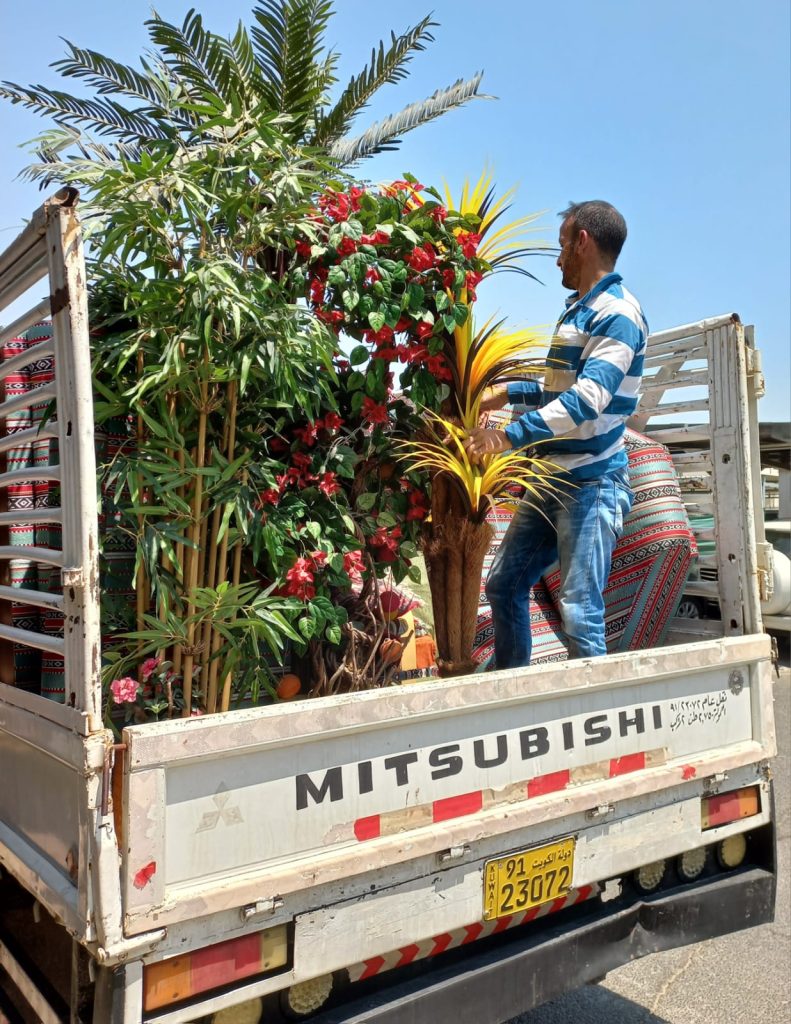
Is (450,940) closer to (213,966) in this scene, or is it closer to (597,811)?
(597,811)

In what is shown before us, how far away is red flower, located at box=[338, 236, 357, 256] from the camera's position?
2500 mm

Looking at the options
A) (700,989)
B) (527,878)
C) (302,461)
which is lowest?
(700,989)

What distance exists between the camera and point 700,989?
3217 mm

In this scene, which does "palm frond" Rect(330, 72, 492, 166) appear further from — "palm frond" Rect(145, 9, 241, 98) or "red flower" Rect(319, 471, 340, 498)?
"red flower" Rect(319, 471, 340, 498)

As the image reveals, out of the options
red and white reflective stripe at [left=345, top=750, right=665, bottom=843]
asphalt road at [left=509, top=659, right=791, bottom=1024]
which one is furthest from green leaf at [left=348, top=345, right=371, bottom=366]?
asphalt road at [left=509, top=659, right=791, bottom=1024]

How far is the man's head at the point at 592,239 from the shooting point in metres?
2.88

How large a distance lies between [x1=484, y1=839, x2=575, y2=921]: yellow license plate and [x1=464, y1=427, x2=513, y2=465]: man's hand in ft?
3.49

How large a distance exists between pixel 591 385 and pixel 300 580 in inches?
38.5

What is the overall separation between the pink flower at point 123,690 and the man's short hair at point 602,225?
189cm

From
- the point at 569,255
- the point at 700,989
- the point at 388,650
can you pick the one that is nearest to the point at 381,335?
the point at 569,255

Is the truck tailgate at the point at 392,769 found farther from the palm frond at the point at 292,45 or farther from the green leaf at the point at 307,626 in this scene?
the palm frond at the point at 292,45

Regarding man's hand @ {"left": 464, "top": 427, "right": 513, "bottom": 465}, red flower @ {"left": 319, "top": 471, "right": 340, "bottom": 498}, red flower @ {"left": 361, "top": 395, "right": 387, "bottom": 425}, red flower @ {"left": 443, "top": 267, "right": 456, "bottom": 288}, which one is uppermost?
red flower @ {"left": 443, "top": 267, "right": 456, "bottom": 288}

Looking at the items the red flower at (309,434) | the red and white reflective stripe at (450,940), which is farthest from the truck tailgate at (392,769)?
the red flower at (309,434)

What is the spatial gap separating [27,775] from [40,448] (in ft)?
2.66
